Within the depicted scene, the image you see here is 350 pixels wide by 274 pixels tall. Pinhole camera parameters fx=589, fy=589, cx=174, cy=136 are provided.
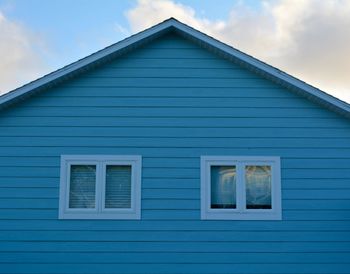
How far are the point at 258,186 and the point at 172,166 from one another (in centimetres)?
161

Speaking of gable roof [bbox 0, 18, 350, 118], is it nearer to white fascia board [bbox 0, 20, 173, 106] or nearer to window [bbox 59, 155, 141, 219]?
white fascia board [bbox 0, 20, 173, 106]

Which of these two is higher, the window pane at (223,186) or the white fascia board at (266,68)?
the white fascia board at (266,68)

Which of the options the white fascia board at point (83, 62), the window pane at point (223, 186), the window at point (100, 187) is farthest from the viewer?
the window pane at point (223, 186)

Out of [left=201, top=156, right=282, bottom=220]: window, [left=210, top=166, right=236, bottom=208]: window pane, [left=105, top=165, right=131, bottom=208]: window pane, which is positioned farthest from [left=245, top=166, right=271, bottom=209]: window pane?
[left=105, top=165, right=131, bottom=208]: window pane

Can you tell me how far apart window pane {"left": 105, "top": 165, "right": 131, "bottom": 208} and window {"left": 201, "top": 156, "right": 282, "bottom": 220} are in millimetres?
1354

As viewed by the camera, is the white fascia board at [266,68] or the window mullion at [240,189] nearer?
the white fascia board at [266,68]

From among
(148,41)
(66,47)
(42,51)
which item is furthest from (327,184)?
(42,51)

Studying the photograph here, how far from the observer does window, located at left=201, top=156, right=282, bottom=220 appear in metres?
10.6

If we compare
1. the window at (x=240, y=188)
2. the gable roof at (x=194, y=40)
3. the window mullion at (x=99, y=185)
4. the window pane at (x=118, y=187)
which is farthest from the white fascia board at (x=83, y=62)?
the window at (x=240, y=188)

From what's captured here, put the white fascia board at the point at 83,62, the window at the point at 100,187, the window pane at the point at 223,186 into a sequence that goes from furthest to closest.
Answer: the window pane at the point at 223,186, the window at the point at 100,187, the white fascia board at the point at 83,62

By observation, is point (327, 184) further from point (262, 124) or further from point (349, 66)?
point (349, 66)

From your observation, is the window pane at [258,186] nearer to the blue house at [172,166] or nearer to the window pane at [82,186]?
the blue house at [172,166]

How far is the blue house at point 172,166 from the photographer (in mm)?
10469

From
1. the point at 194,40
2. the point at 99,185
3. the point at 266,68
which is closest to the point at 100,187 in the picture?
the point at 99,185
